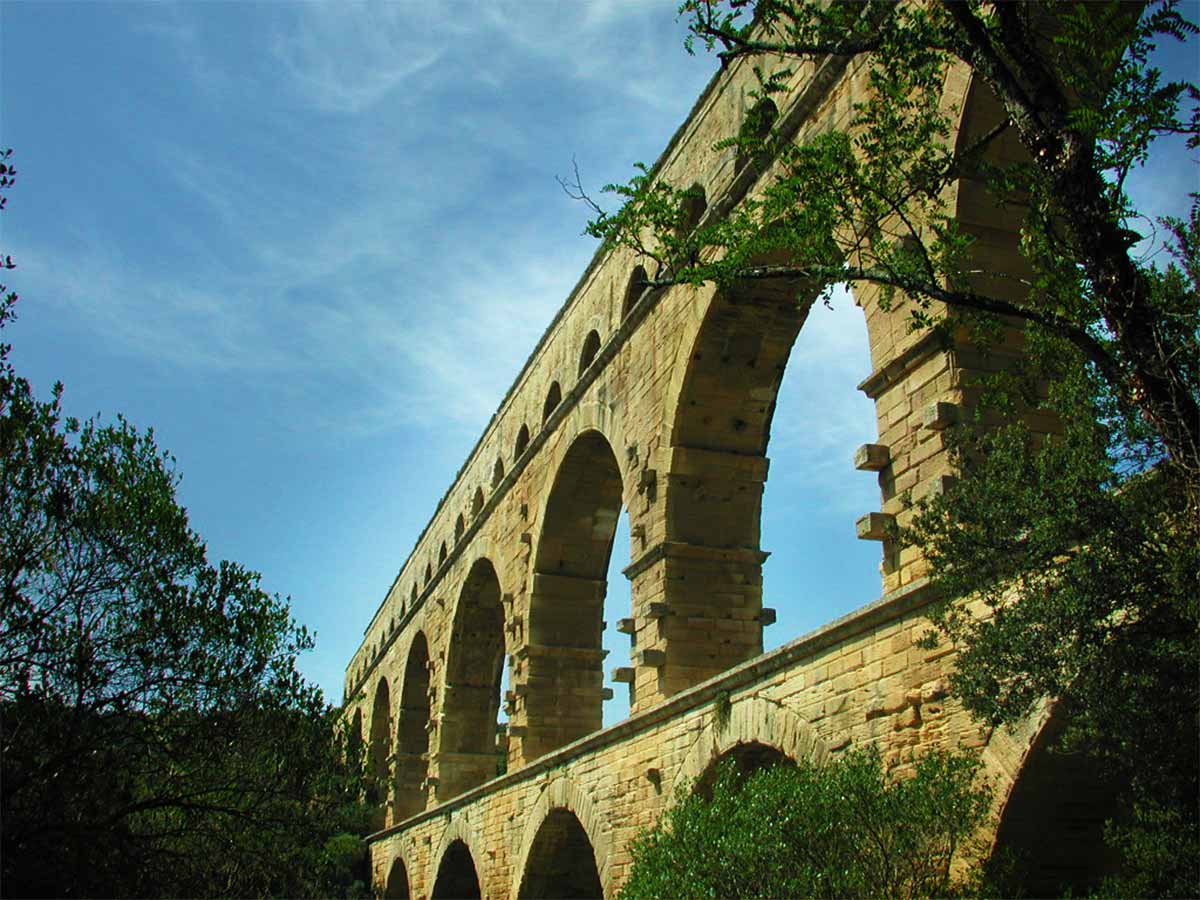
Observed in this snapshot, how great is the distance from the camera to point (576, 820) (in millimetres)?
14242

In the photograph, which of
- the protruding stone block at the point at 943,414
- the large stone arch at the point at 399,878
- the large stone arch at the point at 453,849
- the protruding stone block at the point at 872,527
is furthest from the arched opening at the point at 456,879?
the protruding stone block at the point at 943,414

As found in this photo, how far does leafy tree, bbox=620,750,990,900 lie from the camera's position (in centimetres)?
649

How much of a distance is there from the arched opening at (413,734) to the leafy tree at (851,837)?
18.7 meters

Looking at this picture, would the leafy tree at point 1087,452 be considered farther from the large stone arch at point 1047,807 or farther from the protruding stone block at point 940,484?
the protruding stone block at point 940,484

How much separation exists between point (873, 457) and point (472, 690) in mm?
14385

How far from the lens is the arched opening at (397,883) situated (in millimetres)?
23422

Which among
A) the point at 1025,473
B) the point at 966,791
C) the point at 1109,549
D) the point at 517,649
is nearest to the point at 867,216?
the point at 1025,473

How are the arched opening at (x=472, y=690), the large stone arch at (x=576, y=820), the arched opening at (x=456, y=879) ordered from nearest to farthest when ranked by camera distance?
the large stone arch at (x=576, y=820) < the arched opening at (x=456, y=879) < the arched opening at (x=472, y=690)

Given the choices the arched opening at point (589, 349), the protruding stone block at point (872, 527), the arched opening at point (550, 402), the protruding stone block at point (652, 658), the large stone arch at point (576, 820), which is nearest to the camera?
the protruding stone block at point (872, 527)

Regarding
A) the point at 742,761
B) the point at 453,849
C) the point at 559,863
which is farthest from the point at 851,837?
the point at 453,849

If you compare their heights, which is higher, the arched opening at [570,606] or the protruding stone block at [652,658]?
the arched opening at [570,606]

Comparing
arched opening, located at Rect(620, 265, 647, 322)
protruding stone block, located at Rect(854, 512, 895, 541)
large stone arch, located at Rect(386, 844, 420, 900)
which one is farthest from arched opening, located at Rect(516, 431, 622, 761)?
protruding stone block, located at Rect(854, 512, 895, 541)

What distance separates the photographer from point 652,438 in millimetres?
12867

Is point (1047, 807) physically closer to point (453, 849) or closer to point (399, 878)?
point (453, 849)
